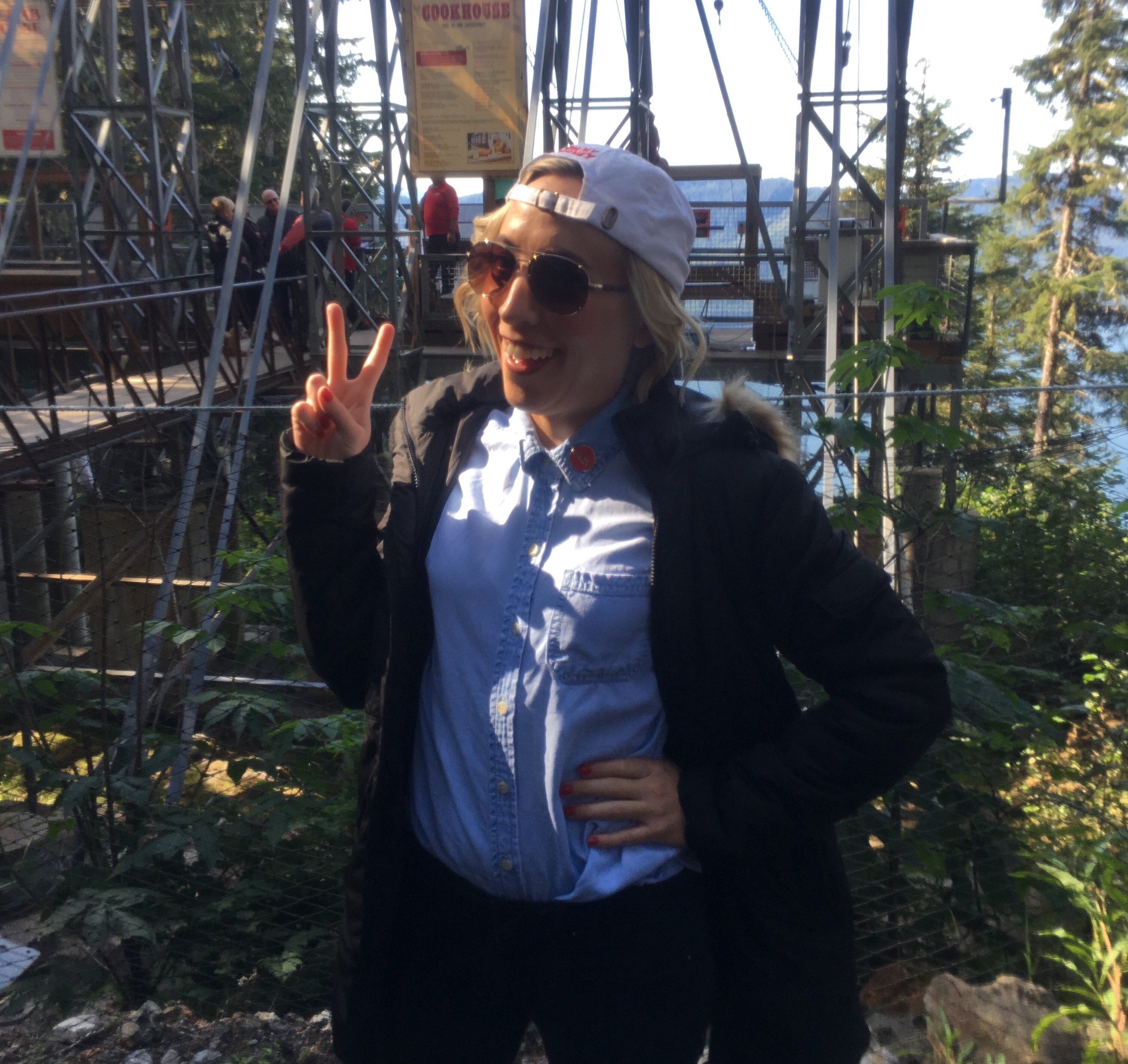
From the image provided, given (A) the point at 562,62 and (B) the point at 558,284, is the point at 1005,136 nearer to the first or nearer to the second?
(A) the point at 562,62

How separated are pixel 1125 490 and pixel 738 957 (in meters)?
2.40

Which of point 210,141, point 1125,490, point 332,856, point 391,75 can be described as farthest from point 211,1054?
point 210,141

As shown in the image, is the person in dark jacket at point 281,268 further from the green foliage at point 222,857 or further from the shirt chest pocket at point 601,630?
the shirt chest pocket at point 601,630

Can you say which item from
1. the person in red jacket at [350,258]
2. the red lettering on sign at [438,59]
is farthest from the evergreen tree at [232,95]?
the red lettering on sign at [438,59]

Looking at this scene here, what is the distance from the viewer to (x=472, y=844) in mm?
1612

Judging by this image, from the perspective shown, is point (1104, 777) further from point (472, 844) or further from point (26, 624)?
point (26, 624)

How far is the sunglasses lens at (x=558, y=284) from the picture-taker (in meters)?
1.51

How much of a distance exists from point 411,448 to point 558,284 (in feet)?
1.22

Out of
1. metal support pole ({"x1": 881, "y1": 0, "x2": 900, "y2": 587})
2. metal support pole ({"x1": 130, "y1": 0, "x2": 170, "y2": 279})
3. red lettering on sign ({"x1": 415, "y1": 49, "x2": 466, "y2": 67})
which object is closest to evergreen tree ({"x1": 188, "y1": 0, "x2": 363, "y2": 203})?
A: metal support pole ({"x1": 130, "y1": 0, "x2": 170, "y2": 279})

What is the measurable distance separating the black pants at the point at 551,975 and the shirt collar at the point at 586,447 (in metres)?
0.58

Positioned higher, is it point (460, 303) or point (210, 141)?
point (210, 141)

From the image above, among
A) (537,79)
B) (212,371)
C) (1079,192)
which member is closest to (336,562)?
(212,371)

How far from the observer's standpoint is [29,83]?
28.0 ft

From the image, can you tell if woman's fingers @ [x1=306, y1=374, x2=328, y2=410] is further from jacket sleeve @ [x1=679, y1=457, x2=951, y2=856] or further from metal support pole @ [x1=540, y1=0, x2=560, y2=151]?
metal support pole @ [x1=540, y1=0, x2=560, y2=151]
